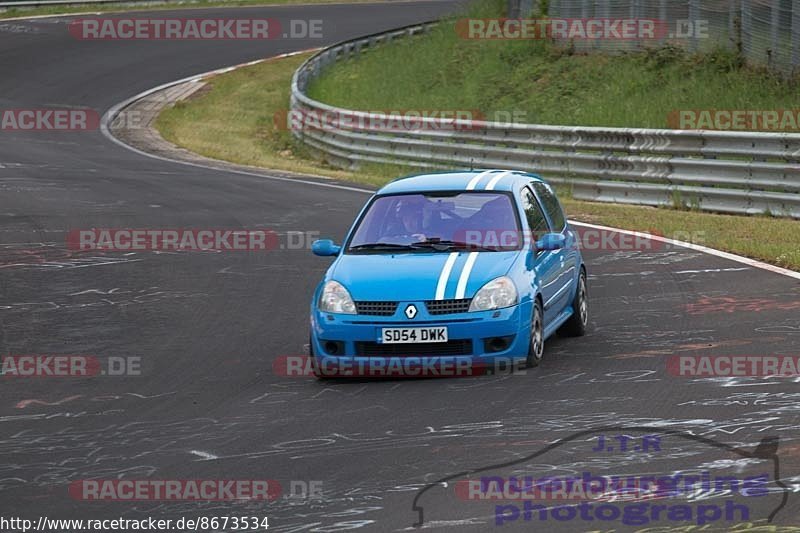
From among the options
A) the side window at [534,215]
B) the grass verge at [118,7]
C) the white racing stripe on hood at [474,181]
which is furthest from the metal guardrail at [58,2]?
the side window at [534,215]

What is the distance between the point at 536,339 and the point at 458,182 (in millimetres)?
1757

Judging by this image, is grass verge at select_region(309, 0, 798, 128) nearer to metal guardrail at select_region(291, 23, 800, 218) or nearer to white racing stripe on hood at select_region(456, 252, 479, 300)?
metal guardrail at select_region(291, 23, 800, 218)

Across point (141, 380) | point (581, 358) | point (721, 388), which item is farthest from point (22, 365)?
point (721, 388)

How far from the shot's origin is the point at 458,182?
37.5ft

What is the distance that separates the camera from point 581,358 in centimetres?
1056

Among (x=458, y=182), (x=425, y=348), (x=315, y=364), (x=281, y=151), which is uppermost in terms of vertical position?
(x=458, y=182)

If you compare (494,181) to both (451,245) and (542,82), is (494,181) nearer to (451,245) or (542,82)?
(451,245)

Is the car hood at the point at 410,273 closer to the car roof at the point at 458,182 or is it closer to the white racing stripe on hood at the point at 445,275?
the white racing stripe on hood at the point at 445,275

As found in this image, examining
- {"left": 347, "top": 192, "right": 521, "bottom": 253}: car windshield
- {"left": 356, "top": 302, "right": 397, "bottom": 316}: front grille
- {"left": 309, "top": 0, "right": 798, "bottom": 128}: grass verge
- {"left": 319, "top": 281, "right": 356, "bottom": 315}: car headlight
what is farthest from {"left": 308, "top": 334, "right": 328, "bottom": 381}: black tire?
{"left": 309, "top": 0, "right": 798, "bottom": 128}: grass verge

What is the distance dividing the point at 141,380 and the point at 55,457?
224cm

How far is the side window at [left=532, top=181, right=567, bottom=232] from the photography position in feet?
39.4

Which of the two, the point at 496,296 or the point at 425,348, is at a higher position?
the point at 496,296

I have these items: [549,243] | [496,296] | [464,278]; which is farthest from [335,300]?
[549,243]

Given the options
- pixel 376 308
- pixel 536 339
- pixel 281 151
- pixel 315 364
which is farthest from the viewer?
pixel 281 151
